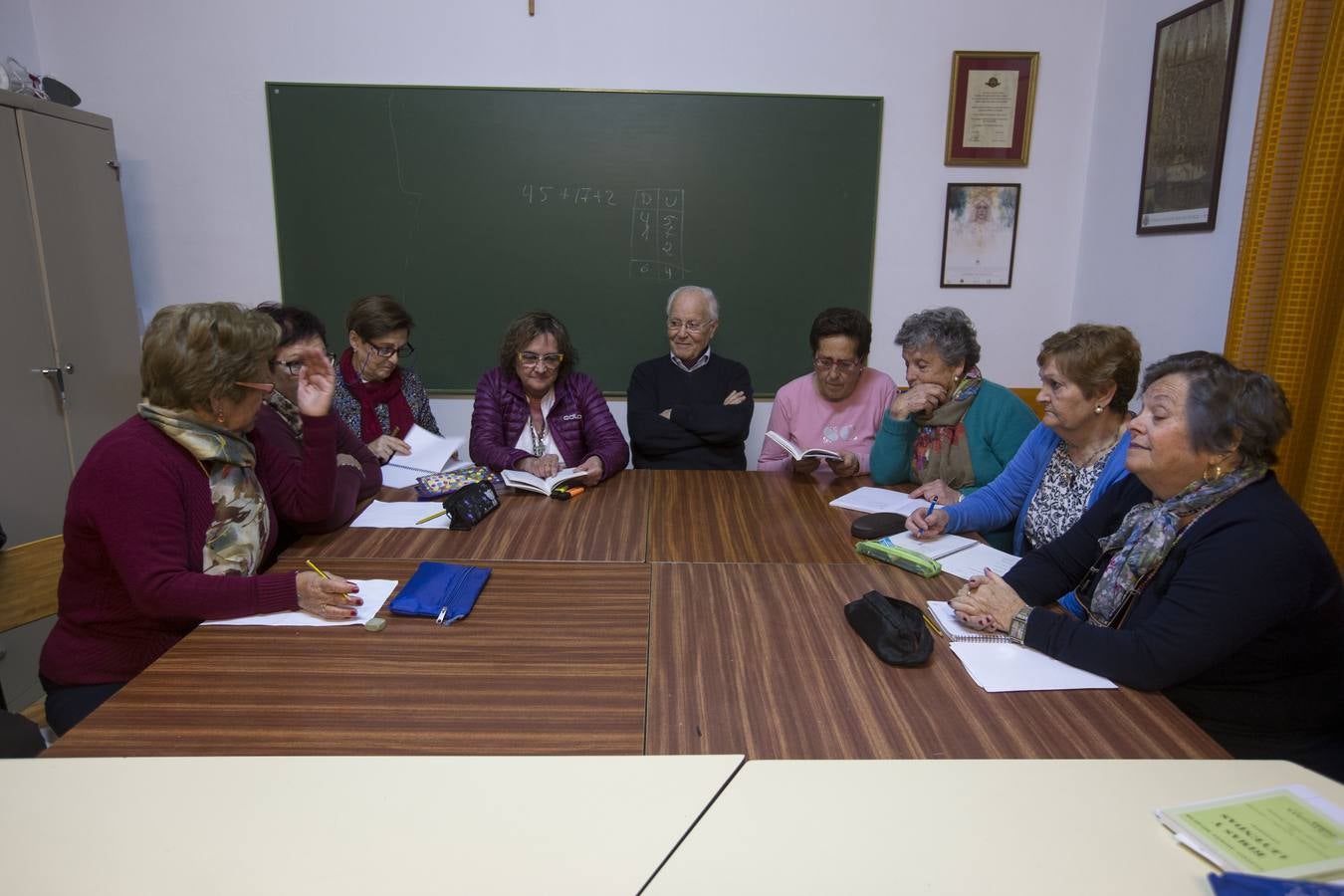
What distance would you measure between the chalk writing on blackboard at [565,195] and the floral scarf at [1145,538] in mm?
2753

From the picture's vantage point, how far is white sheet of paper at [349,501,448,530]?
2189 mm

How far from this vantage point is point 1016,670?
4.57 feet

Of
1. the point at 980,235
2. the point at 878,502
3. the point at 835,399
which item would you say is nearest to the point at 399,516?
the point at 878,502

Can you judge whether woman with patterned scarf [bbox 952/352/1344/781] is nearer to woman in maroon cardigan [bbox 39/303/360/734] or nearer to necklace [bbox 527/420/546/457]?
woman in maroon cardigan [bbox 39/303/360/734]

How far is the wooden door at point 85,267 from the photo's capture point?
10.0 feet

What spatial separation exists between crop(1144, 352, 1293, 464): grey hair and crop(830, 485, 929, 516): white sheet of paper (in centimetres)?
90

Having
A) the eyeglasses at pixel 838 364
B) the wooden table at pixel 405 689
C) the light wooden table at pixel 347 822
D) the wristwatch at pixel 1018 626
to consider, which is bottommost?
the wooden table at pixel 405 689

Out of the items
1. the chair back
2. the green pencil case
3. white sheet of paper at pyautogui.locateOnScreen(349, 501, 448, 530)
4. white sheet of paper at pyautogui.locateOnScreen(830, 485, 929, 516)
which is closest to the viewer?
the chair back

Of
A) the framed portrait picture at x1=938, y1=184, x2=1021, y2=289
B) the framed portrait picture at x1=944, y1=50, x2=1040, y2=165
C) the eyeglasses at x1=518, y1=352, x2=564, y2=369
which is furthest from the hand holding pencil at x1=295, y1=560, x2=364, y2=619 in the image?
the framed portrait picture at x1=944, y1=50, x2=1040, y2=165

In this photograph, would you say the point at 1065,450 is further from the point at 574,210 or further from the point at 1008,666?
the point at 574,210

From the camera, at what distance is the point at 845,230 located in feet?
12.4

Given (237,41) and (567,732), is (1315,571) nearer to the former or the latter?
(567,732)

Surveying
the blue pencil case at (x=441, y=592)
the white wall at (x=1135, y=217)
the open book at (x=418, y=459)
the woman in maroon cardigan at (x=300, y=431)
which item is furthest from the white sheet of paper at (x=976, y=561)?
the open book at (x=418, y=459)

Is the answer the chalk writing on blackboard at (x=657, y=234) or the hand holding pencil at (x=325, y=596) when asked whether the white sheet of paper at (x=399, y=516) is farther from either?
the chalk writing on blackboard at (x=657, y=234)
